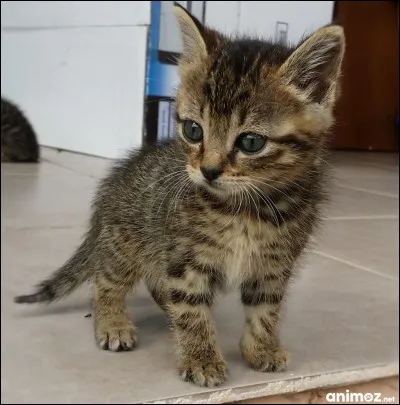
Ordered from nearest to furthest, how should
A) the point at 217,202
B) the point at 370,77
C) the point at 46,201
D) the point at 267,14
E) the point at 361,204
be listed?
1. the point at 217,202
2. the point at 46,201
3. the point at 267,14
4. the point at 361,204
5. the point at 370,77

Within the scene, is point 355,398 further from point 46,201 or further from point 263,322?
point 46,201

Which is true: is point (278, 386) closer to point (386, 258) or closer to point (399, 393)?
point (399, 393)

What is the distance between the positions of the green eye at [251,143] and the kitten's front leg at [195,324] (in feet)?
0.63

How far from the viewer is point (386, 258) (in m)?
1.50

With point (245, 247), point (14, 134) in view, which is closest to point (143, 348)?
point (245, 247)

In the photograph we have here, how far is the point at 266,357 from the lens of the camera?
816mm

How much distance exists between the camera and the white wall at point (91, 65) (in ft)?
2.40

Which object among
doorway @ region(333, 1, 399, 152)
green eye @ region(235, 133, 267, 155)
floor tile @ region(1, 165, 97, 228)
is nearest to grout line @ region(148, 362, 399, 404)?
A: green eye @ region(235, 133, 267, 155)

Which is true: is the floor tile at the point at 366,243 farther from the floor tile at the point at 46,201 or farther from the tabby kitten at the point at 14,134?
the tabby kitten at the point at 14,134

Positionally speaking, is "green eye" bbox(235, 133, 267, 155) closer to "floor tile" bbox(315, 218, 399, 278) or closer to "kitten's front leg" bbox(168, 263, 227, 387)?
"kitten's front leg" bbox(168, 263, 227, 387)

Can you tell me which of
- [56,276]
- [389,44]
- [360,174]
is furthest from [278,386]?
[389,44]

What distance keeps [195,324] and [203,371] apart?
0.05m

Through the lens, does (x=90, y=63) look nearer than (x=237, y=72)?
No

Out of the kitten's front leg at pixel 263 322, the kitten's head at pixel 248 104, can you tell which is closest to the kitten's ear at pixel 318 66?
the kitten's head at pixel 248 104
